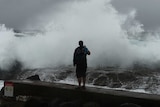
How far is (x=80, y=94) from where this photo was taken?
1238cm

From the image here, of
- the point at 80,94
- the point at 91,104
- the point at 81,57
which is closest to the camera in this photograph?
the point at 91,104

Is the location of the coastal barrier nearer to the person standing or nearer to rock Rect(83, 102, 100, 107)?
rock Rect(83, 102, 100, 107)

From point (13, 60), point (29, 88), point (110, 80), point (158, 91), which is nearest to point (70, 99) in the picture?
point (29, 88)

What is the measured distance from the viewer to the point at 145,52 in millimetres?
42156

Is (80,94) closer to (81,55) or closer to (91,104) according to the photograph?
(91,104)

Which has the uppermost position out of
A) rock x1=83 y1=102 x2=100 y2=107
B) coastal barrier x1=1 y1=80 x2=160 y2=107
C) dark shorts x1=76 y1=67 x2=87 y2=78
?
dark shorts x1=76 y1=67 x2=87 y2=78

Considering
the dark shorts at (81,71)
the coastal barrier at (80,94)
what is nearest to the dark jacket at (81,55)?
the dark shorts at (81,71)

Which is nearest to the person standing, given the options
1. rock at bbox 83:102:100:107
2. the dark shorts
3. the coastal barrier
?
the dark shorts

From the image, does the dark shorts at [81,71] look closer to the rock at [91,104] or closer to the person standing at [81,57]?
the person standing at [81,57]

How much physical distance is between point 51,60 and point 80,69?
80.2ft

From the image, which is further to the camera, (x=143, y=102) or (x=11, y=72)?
(x=11, y=72)

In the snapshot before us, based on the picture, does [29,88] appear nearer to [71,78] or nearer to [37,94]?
[37,94]

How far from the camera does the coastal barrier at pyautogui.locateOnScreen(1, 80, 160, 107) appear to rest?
11.7 m

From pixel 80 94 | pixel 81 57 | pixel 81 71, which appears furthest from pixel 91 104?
pixel 81 57
